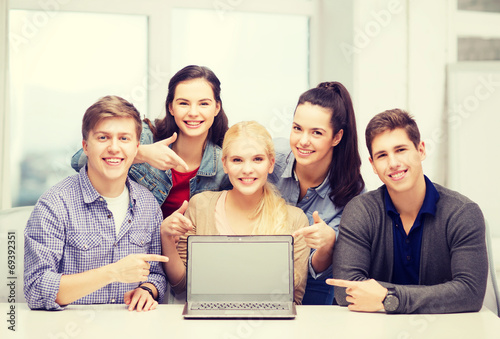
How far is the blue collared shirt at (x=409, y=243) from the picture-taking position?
1724mm

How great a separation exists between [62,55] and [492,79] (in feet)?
7.98

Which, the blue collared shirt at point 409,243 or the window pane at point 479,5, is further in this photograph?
the window pane at point 479,5

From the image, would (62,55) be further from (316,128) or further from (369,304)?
(369,304)

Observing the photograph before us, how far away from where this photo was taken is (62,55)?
296cm

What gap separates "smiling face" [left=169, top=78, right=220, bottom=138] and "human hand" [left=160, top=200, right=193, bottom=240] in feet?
1.43

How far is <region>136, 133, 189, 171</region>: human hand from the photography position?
6.38 ft

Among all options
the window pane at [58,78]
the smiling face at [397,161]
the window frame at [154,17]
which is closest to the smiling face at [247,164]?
the smiling face at [397,161]

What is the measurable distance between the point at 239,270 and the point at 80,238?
523 millimetres

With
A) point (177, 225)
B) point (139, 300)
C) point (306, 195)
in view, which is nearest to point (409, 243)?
point (306, 195)

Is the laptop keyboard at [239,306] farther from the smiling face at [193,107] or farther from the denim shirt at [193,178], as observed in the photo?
the smiling face at [193,107]

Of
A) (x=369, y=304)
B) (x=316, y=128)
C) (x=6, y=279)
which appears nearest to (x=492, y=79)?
(x=316, y=128)

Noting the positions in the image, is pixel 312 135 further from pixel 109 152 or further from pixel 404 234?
pixel 109 152

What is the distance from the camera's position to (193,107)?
208 centimetres

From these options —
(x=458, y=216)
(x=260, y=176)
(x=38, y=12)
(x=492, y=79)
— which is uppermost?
(x=38, y=12)
